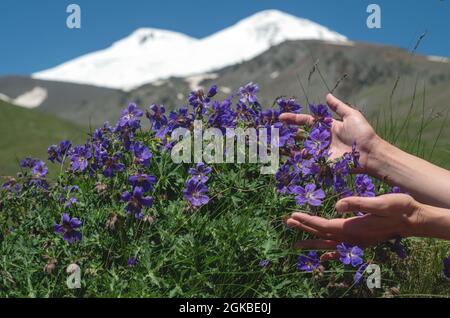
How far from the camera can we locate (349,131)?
4.68 meters

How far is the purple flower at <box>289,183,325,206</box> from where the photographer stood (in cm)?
374

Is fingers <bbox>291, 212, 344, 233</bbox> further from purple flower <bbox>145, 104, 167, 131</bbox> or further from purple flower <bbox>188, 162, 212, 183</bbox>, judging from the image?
purple flower <bbox>145, 104, 167, 131</bbox>

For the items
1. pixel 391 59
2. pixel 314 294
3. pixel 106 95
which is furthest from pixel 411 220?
pixel 106 95

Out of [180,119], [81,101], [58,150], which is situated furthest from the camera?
[81,101]

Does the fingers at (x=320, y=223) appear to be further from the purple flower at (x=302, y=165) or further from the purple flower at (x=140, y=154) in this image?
the purple flower at (x=140, y=154)

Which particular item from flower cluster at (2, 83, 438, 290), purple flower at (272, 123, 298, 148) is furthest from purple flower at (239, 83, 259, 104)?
purple flower at (272, 123, 298, 148)

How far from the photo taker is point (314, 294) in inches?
144

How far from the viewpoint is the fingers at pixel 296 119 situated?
4441mm

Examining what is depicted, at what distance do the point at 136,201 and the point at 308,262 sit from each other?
1.14 meters

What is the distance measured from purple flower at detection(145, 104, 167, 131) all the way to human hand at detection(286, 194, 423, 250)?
1342mm

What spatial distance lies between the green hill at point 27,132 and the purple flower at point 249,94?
65.0 feet

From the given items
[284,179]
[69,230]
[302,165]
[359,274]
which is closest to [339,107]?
[302,165]

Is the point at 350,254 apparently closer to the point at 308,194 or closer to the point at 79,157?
the point at 308,194
